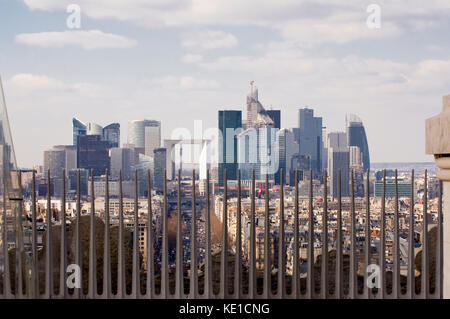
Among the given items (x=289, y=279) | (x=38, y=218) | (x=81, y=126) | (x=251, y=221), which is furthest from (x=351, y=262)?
(x=81, y=126)

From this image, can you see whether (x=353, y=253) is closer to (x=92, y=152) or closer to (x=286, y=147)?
(x=286, y=147)

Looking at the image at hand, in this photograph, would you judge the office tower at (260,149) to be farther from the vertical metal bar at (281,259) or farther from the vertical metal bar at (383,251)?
the vertical metal bar at (383,251)

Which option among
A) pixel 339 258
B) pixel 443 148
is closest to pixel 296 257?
pixel 339 258

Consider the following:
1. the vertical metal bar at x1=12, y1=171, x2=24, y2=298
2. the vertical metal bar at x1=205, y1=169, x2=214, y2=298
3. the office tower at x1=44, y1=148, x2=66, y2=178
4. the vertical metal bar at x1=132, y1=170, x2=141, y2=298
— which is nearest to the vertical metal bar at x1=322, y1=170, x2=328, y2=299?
the vertical metal bar at x1=205, y1=169, x2=214, y2=298

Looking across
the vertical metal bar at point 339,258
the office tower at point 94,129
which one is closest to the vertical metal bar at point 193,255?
the vertical metal bar at point 339,258

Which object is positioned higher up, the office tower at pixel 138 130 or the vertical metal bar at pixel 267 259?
the office tower at pixel 138 130

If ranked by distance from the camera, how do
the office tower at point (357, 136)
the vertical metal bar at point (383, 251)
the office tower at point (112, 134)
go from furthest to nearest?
1. the office tower at point (112, 134)
2. the office tower at point (357, 136)
3. the vertical metal bar at point (383, 251)

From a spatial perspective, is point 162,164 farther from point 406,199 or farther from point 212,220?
point 406,199
